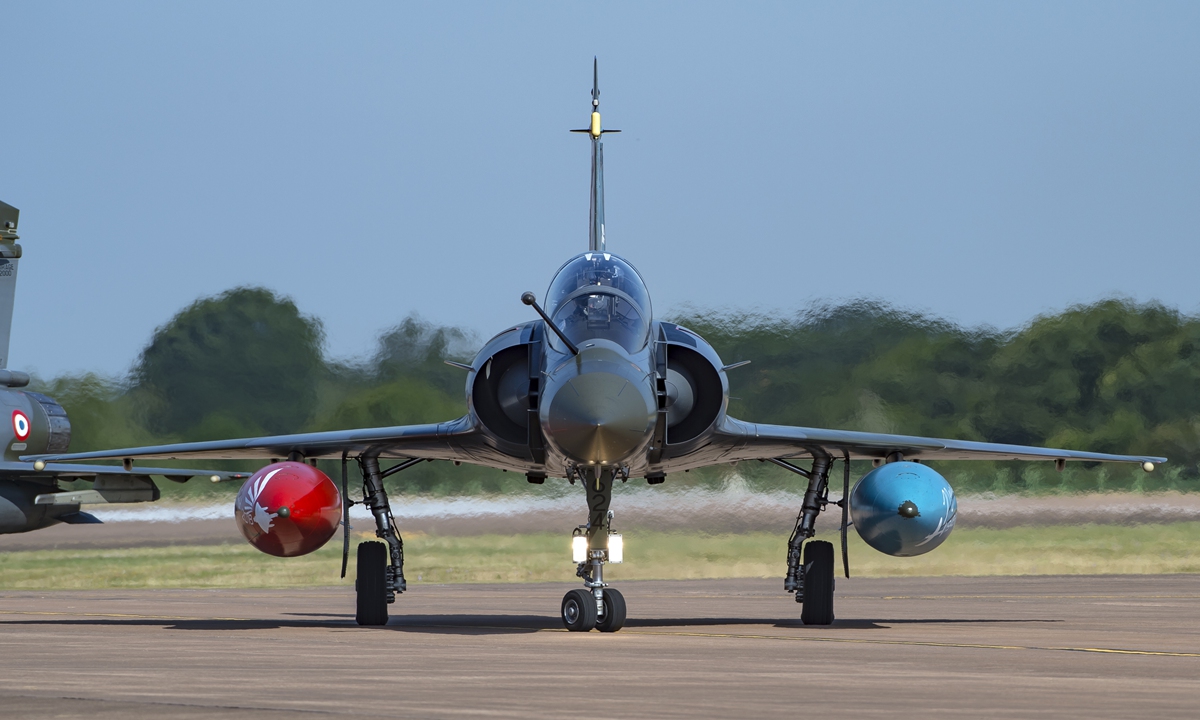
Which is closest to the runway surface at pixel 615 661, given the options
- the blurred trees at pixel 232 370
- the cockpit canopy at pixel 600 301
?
the cockpit canopy at pixel 600 301

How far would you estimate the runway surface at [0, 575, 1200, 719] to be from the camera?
6.69 m

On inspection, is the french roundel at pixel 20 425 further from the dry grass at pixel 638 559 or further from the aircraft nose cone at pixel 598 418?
the aircraft nose cone at pixel 598 418

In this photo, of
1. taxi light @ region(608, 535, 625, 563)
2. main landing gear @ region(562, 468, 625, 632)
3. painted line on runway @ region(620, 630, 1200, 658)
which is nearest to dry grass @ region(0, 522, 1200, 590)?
painted line on runway @ region(620, 630, 1200, 658)

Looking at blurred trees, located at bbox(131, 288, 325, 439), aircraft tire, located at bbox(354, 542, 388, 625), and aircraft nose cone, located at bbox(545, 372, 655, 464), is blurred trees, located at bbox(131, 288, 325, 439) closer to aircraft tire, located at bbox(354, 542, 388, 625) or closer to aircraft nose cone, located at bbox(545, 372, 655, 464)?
aircraft tire, located at bbox(354, 542, 388, 625)

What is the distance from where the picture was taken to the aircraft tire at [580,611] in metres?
11.9

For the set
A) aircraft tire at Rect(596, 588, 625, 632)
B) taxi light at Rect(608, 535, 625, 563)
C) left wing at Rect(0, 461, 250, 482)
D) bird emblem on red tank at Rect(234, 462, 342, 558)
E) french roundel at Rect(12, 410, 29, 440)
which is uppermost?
french roundel at Rect(12, 410, 29, 440)

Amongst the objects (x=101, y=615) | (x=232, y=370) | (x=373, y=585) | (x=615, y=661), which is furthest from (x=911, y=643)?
(x=232, y=370)

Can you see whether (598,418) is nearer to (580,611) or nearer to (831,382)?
(580,611)

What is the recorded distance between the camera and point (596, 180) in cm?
1477

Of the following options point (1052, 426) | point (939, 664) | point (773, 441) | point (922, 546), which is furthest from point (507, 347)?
point (1052, 426)

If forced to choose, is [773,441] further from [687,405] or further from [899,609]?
[899,609]

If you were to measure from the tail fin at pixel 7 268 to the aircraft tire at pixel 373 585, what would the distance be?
9.50 metres

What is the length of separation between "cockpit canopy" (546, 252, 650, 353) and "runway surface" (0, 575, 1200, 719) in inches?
85.9

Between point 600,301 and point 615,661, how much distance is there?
3421 millimetres
